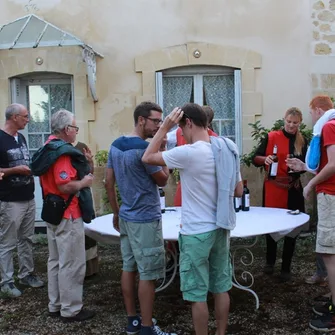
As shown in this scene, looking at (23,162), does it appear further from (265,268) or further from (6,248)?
(265,268)

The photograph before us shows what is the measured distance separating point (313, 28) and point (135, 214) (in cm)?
495

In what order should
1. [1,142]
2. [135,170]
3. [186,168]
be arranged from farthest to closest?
[1,142]
[135,170]
[186,168]

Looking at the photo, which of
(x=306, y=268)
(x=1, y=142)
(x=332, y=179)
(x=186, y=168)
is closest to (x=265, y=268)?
(x=306, y=268)

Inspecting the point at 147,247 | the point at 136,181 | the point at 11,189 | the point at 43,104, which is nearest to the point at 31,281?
the point at 11,189

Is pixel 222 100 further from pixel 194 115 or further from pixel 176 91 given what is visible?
pixel 194 115

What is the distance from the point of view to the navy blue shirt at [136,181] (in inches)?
135

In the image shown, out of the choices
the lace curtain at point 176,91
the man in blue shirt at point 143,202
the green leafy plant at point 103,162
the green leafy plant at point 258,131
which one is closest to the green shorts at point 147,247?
the man in blue shirt at point 143,202

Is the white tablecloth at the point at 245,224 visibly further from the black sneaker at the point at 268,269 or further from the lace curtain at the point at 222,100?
the lace curtain at the point at 222,100

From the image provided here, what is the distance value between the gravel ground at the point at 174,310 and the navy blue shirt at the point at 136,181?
100 centimetres

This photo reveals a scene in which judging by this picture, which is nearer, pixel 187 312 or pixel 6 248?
pixel 187 312

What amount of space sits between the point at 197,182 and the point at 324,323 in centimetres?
164

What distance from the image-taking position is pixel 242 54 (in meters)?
7.16

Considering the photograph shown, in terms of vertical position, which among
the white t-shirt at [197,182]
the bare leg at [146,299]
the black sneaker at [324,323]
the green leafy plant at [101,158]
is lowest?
the black sneaker at [324,323]

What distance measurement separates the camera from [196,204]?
9.98ft
